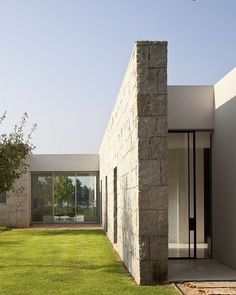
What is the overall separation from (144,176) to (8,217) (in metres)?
18.0

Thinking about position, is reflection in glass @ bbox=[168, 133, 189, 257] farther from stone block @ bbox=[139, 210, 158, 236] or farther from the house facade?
stone block @ bbox=[139, 210, 158, 236]

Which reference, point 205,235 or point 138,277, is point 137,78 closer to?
point 138,277

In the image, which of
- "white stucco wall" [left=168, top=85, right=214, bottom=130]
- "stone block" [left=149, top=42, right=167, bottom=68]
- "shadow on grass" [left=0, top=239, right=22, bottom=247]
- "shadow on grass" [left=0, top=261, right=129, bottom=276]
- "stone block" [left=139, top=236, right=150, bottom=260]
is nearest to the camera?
"stone block" [left=139, top=236, right=150, bottom=260]

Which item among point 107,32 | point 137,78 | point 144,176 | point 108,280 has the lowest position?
point 108,280

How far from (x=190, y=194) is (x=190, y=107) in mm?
2001

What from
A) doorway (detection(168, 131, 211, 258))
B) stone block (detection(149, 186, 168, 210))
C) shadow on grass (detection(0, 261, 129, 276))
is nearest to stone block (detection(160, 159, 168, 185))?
stone block (detection(149, 186, 168, 210))

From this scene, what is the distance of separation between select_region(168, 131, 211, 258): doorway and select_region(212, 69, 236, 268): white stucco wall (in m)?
0.32

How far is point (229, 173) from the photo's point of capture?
36.3 ft

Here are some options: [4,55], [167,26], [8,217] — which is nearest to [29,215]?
[8,217]

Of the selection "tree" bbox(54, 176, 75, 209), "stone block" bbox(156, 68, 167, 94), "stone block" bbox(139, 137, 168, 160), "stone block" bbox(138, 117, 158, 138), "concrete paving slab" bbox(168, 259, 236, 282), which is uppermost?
"stone block" bbox(156, 68, 167, 94)

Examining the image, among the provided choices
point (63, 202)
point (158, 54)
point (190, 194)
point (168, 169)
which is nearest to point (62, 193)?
point (63, 202)

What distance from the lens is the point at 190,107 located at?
12062 millimetres

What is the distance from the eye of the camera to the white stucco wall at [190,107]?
39.5ft

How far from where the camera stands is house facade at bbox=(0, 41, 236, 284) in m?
8.89
